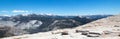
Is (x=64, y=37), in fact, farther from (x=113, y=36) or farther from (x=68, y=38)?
(x=113, y=36)

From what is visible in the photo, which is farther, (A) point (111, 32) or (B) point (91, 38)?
(A) point (111, 32)

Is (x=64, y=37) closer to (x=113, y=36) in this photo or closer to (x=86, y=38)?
(x=86, y=38)

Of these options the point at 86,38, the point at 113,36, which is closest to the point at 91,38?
the point at 86,38

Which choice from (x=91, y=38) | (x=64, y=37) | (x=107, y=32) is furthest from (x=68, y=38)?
(x=107, y=32)

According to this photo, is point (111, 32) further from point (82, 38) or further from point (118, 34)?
point (82, 38)

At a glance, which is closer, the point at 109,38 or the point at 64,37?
the point at 109,38

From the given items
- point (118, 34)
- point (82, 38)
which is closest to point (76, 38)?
point (82, 38)

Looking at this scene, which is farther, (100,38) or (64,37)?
(64,37)
